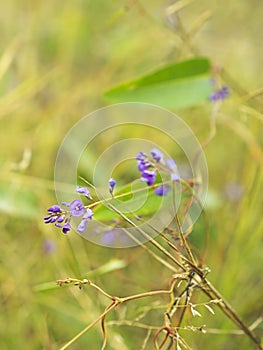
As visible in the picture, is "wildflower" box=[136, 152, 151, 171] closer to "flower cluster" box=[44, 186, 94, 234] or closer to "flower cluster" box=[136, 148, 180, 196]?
"flower cluster" box=[136, 148, 180, 196]

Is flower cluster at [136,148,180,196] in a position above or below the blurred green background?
below

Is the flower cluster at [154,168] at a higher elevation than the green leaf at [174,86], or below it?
below

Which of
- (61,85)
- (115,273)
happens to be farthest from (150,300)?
(61,85)

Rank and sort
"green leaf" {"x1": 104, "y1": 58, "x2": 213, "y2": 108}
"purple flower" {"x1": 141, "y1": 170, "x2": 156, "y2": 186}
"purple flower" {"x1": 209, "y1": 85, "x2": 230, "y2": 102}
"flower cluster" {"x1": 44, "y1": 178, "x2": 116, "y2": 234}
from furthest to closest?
"green leaf" {"x1": 104, "y1": 58, "x2": 213, "y2": 108}, "purple flower" {"x1": 209, "y1": 85, "x2": 230, "y2": 102}, "purple flower" {"x1": 141, "y1": 170, "x2": 156, "y2": 186}, "flower cluster" {"x1": 44, "y1": 178, "x2": 116, "y2": 234}

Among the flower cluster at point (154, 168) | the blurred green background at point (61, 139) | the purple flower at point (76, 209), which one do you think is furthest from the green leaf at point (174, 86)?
the purple flower at point (76, 209)

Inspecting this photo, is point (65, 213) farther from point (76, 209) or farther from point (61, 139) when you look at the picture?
point (61, 139)

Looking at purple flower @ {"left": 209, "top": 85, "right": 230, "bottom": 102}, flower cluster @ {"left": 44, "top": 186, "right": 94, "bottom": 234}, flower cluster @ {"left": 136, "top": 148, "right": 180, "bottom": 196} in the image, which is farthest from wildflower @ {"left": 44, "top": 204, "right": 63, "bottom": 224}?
purple flower @ {"left": 209, "top": 85, "right": 230, "bottom": 102}

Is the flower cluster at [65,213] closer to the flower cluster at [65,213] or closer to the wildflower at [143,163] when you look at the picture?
the flower cluster at [65,213]

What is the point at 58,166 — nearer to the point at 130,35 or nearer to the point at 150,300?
the point at 150,300
